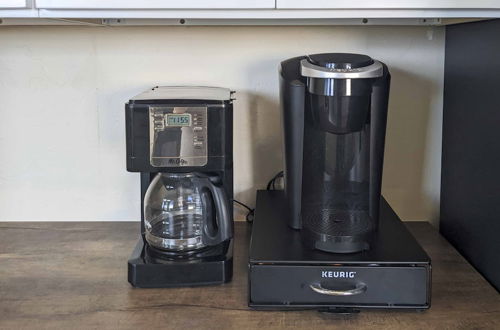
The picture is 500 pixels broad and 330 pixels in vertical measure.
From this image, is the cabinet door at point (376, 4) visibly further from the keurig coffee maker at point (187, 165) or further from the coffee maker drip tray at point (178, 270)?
the coffee maker drip tray at point (178, 270)

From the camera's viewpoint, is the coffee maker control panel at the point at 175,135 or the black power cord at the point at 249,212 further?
the black power cord at the point at 249,212

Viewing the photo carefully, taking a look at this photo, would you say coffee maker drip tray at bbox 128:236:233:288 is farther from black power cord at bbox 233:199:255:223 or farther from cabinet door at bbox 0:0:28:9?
cabinet door at bbox 0:0:28:9

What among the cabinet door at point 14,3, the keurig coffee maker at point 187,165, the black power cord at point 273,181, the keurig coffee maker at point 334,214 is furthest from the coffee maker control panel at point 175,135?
the black power cord at point 273,181

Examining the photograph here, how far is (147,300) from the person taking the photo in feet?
3.45

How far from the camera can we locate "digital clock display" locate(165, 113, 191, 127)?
1069mm

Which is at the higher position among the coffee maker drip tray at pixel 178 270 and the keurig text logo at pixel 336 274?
the keurig text logo at pixel 336 274

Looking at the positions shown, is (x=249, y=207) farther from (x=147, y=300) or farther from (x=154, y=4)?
(x=154, y=4)

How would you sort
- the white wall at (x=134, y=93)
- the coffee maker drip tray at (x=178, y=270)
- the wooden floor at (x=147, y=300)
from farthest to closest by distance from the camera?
the white wall at (x=134, y=93) < the coffee maker drip tray at (x=178, y=270) < the wooden floor at (x=147, y=300)

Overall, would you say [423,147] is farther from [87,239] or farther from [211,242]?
[87,239]

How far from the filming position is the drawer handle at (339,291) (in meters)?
0.98

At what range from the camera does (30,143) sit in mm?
1449

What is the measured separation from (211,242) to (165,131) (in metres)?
0.22

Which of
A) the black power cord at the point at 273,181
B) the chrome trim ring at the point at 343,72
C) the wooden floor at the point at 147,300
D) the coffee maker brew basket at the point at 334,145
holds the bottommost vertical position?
the wooden floor at the point at 147,300

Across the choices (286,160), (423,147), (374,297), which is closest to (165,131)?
(286,160)
